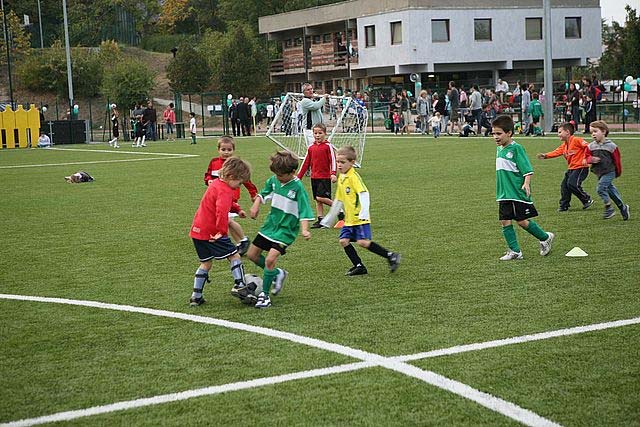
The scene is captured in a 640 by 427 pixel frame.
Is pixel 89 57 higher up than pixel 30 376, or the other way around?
pixel 89 57

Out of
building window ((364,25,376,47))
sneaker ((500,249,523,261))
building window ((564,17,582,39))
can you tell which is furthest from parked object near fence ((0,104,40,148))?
sneaker ((500,249,523,261))

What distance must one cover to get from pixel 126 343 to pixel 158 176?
17.4 metres

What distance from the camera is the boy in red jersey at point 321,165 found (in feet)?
44.6

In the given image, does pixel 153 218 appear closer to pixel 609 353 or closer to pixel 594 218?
pixel 594 218

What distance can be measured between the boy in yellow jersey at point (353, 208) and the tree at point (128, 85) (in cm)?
5180

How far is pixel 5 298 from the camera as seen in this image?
9.08 m

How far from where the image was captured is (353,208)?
9.62 meters

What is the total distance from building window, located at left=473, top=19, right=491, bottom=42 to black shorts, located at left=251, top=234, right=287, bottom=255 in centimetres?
5609

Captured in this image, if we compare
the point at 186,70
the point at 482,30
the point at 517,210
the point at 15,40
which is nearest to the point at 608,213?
the point at 517,210

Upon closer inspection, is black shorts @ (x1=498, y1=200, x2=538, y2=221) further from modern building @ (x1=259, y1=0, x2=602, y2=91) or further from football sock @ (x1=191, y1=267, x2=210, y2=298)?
modern building @ (x1=259, y1=0, x2=602, y2=91)

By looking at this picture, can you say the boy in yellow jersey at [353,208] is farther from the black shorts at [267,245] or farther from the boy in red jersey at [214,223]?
the boy in red jersey at [214,223]

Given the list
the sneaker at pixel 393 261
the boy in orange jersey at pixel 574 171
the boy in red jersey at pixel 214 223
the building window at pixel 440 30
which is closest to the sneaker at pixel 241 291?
the boy in red jersey at pixel 214 223

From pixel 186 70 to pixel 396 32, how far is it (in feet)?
57.7

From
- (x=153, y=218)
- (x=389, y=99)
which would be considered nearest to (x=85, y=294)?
(x=153, y=218)
